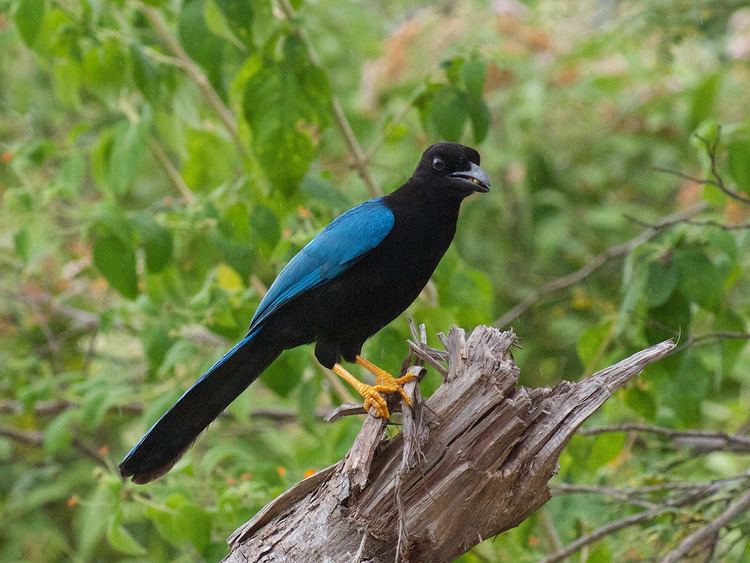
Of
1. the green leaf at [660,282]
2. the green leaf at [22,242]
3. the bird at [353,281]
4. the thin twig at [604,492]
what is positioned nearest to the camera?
the bird at [353,281]

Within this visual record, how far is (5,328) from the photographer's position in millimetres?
6438

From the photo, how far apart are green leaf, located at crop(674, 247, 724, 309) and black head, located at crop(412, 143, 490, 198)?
28.7 inches

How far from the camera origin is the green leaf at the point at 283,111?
3.72 m

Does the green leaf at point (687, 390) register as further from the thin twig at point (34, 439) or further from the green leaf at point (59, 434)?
the thin twig at point (34, 439)

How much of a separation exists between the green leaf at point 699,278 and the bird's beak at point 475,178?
2.35 feet

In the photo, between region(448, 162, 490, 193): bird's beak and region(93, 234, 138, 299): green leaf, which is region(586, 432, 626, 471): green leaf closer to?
region(448, 162, 490, 193): bird's beak

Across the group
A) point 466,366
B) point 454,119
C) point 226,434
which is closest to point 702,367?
point 454,119

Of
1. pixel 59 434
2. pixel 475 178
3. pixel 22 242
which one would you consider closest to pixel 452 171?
pixel 475 178

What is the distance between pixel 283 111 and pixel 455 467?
1657mm

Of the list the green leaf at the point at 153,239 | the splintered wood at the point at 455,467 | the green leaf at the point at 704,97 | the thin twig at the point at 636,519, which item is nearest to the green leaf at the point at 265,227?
the green leaf at the point at 153,239

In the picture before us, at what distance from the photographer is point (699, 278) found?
3.45 metres

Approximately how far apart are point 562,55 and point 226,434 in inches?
127

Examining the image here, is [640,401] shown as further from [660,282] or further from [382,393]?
[382,393]

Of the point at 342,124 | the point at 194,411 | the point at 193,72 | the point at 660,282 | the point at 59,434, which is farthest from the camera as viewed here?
the point at 59,434
